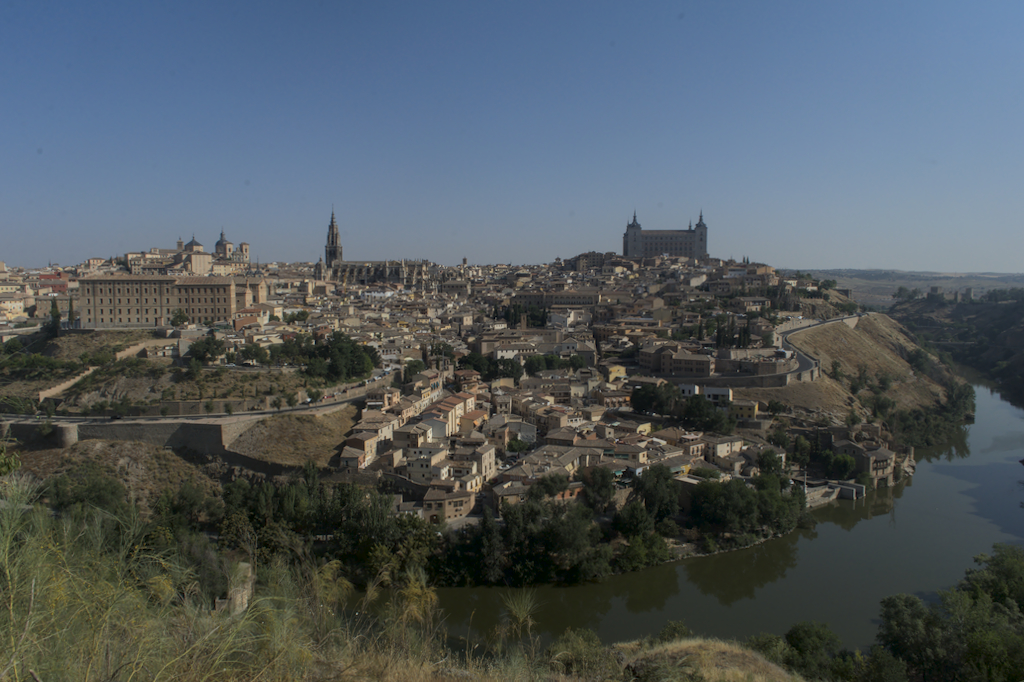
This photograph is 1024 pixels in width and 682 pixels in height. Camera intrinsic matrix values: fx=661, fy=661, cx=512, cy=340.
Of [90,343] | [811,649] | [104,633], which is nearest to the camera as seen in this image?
[104,633]

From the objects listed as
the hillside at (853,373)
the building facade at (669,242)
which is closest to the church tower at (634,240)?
the building facade at (669,242)

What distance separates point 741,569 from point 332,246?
28.6 metres

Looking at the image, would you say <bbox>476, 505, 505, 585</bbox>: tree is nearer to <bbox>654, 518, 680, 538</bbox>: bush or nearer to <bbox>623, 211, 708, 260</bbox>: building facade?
<bbox>654, 518, 680, 538</bbox>: bush

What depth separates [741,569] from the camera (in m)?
7.72

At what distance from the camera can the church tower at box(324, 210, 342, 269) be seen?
32.6 m

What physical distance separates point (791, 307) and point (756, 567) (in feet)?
49.0

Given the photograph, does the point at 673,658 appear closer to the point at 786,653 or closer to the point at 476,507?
the point at 786,653

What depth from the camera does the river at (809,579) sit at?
6582mm

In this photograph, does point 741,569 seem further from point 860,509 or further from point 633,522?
point 860,509

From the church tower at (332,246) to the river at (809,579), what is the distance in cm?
2742

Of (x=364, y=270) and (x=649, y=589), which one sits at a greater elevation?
(x=364, y=270)

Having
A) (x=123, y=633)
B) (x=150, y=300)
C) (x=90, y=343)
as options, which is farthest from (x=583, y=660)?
(x=150, y=300)

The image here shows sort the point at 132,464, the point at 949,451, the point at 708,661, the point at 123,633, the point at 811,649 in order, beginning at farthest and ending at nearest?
the point at 949,451, the point at 132,464, the point at 811,649, the point at 708,661, the point at 123,633

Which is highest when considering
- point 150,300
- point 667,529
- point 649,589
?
point 150,300
